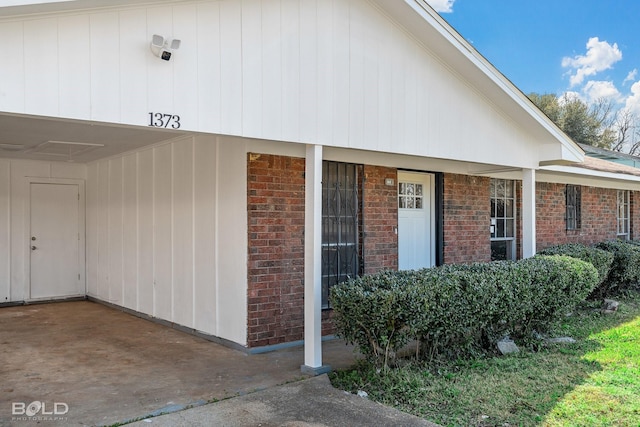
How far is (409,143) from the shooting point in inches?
263

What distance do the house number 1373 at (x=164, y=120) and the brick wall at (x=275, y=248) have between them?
83.7 inches

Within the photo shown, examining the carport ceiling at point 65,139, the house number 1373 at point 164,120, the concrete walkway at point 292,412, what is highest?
the carport ceiling at point 65,139

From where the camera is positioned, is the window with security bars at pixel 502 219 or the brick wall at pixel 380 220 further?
the window with security bars at pixel 502 219

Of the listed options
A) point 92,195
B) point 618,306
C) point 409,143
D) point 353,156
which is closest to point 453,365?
point 409,143

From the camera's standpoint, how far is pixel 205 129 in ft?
16.1

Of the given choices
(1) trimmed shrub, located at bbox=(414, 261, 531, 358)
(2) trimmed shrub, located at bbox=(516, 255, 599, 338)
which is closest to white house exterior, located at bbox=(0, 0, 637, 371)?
(2) trimmed shrub, located at bbox=(516, 255, 599, 338)

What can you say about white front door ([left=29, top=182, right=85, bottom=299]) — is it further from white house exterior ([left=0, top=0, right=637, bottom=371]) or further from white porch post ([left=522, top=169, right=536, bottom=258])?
white porch post ([left=522, top=169, right=536, bottom=258])

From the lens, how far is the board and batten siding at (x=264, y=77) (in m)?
4.07

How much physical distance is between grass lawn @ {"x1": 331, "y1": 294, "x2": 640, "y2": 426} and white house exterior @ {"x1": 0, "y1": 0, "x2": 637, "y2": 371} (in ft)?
3.52

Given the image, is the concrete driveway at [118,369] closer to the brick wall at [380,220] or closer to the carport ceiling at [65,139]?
the brick wall at [380,220]

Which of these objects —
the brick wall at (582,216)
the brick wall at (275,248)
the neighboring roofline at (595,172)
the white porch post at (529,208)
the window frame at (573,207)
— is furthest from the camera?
the window frame at (573,207)
